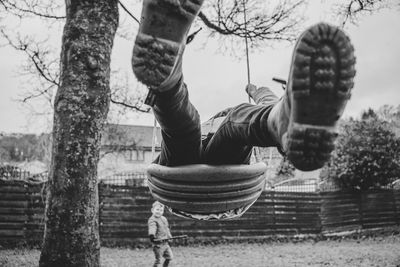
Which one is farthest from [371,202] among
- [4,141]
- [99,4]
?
[4,141]

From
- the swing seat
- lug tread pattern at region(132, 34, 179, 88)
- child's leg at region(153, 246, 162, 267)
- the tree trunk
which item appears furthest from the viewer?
child's leg at region(153, 246, 162, 267)

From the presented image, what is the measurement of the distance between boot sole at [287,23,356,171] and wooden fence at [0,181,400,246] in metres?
7.88

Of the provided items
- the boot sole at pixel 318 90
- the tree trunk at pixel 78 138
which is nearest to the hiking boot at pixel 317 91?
the boot sole at pixel 318 90

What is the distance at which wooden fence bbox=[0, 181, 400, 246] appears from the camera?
8.09m

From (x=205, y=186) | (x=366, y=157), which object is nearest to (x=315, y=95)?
(x=205, y=186)

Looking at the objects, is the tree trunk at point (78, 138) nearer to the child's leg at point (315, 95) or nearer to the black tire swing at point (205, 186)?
the black tire swing at point (205, 186)

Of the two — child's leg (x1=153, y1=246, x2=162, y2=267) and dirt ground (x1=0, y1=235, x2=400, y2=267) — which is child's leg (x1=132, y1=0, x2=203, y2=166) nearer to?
child's leg (x1=153, y1=246, x2=162, y2=267)

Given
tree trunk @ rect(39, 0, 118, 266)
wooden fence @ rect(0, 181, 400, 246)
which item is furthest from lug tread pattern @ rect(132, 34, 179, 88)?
wooden fence @ rect(0, 181, 400, 246)

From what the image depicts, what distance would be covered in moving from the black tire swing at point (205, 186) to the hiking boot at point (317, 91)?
783 millimetres

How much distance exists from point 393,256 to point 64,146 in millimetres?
6087

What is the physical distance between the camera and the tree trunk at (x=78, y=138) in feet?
11.6

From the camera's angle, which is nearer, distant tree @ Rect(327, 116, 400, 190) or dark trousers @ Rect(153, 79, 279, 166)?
dark trousers @ Rect(153, 79, 279, 166)

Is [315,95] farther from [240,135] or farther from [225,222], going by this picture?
[225,222]

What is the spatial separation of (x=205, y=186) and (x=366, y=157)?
964 centimetres
